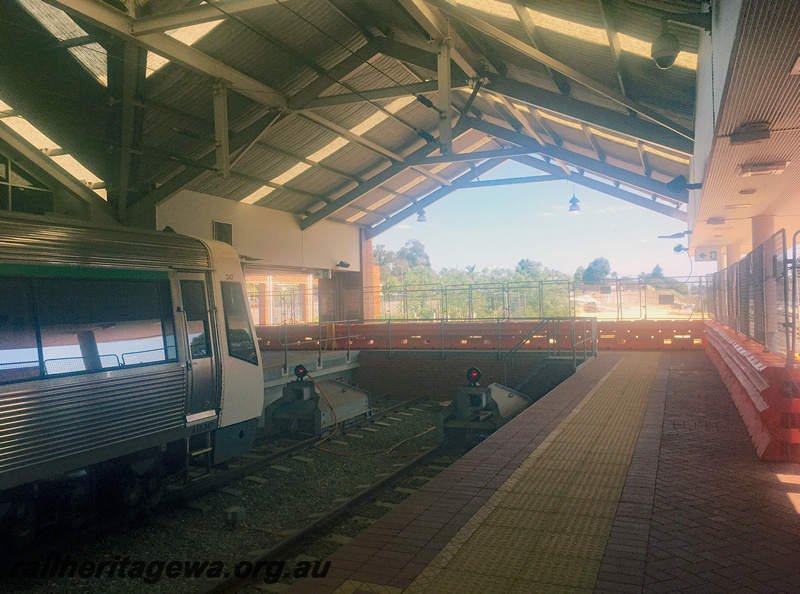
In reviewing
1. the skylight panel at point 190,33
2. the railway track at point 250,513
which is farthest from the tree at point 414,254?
the railway track at point 250,513

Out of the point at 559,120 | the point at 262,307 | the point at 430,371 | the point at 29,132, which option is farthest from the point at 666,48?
the point at 262,307

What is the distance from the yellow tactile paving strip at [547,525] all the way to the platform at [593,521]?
0.04 feet

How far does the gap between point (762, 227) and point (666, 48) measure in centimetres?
792

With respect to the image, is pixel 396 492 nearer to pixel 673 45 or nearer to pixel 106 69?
pixel 673 45

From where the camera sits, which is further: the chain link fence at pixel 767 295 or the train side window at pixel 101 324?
the chain link fence at pixel 767 295

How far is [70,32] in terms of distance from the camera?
12.1 meters

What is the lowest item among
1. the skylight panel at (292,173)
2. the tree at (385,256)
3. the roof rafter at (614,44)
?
the roof rafter at (614,44)

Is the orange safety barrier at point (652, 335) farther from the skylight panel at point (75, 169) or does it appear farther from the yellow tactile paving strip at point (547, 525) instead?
the skylight panel at point (75, 169)

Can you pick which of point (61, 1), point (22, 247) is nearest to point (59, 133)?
point (61, 1)

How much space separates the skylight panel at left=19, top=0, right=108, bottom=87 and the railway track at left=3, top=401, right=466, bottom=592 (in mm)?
9503

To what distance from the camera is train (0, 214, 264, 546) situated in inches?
203

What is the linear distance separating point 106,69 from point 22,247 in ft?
31.7

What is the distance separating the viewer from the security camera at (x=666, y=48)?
7227 mm

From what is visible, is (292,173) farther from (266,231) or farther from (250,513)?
(250,513)
